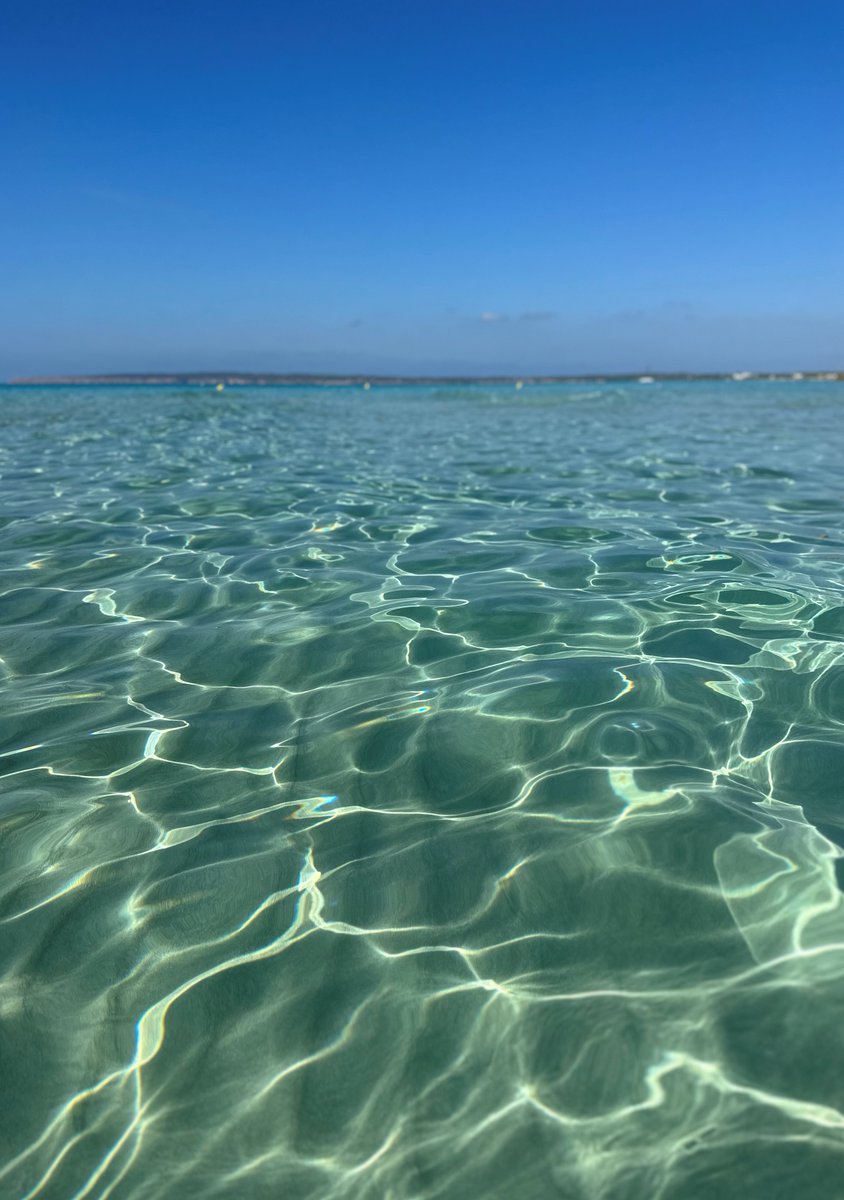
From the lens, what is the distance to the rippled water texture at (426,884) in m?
1.43

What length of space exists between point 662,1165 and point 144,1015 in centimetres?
113

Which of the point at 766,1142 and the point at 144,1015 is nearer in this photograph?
the point at 766,1142

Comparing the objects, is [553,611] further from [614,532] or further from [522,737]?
[614,532]

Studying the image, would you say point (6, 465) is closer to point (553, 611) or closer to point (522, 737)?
point (553, 611)

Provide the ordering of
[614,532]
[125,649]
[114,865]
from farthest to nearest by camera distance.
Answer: [614,532]
[125,649]
[114,865]

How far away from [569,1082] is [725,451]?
11.9m

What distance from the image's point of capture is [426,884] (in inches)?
80.7

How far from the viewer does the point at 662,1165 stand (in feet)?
4.40

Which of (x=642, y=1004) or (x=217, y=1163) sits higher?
(x=642, y=1004)

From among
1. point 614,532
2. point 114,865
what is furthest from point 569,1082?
point 614,532

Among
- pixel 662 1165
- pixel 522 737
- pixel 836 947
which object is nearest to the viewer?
pixel 662 1165

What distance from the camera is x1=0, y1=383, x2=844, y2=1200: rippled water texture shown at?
1.43m

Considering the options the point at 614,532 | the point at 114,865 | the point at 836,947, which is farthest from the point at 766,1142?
the point at 614,532

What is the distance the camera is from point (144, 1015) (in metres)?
1.72
